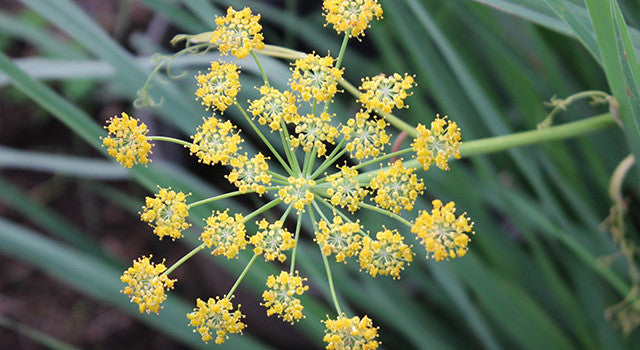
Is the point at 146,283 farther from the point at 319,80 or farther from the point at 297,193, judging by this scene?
the point at 319,80

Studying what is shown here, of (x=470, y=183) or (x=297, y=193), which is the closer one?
(x=297, y=193)

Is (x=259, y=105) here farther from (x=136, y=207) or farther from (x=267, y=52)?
(x=136, y=207)

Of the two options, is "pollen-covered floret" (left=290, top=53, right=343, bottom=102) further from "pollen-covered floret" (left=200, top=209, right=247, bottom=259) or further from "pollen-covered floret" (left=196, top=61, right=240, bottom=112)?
"pollen-covered floret" (left=200, top=209, right=247, bottom=259)

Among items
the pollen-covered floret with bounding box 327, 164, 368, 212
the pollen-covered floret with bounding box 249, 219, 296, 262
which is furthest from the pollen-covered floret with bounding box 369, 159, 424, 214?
the pollen-covered floret with bounding box 249, 219, 296, 262

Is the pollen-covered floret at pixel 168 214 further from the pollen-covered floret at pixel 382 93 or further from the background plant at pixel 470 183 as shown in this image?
the pollen-covered floret at pixel 382 93

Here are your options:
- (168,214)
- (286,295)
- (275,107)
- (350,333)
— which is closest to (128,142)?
(168,214)
